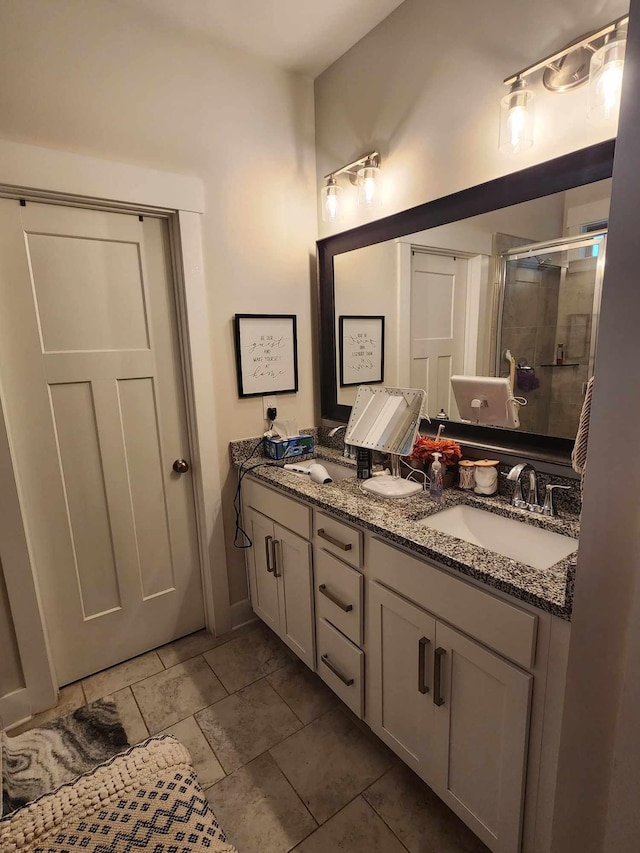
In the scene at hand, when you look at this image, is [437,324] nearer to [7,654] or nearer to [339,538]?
[339,538]

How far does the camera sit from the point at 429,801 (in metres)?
1.35

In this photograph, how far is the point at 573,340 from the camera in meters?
1.30

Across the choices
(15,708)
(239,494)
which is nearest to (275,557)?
(239,494)

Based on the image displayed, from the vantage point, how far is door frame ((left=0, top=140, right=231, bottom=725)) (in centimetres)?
153

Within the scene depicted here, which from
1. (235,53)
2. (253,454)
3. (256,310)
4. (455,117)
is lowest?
(253,454)

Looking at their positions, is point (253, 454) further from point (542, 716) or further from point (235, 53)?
point (235, 53)

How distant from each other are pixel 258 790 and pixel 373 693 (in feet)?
1.65

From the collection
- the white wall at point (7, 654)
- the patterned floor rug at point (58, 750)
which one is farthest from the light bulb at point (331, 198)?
the patterned floor rug at point (58, 750)

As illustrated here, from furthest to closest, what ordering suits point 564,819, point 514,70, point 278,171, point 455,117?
point 278,171 → point 455,117 → point 514,70 → point 564,819

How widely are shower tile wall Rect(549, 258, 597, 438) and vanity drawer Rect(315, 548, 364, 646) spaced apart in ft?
2.76

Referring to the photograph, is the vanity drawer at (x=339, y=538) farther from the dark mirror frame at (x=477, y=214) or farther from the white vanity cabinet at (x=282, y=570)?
the dark mirror frame at (x=477, y=214)

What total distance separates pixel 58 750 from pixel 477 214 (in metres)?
2.51

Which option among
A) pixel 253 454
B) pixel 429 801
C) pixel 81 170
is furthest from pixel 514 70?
pixel 429 801

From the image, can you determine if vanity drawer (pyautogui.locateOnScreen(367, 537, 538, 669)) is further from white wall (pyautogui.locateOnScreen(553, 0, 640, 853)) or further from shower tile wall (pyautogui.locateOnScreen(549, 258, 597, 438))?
shower tile wall (pyautogui.locateOnScreen(549, 258, 597, 438))
